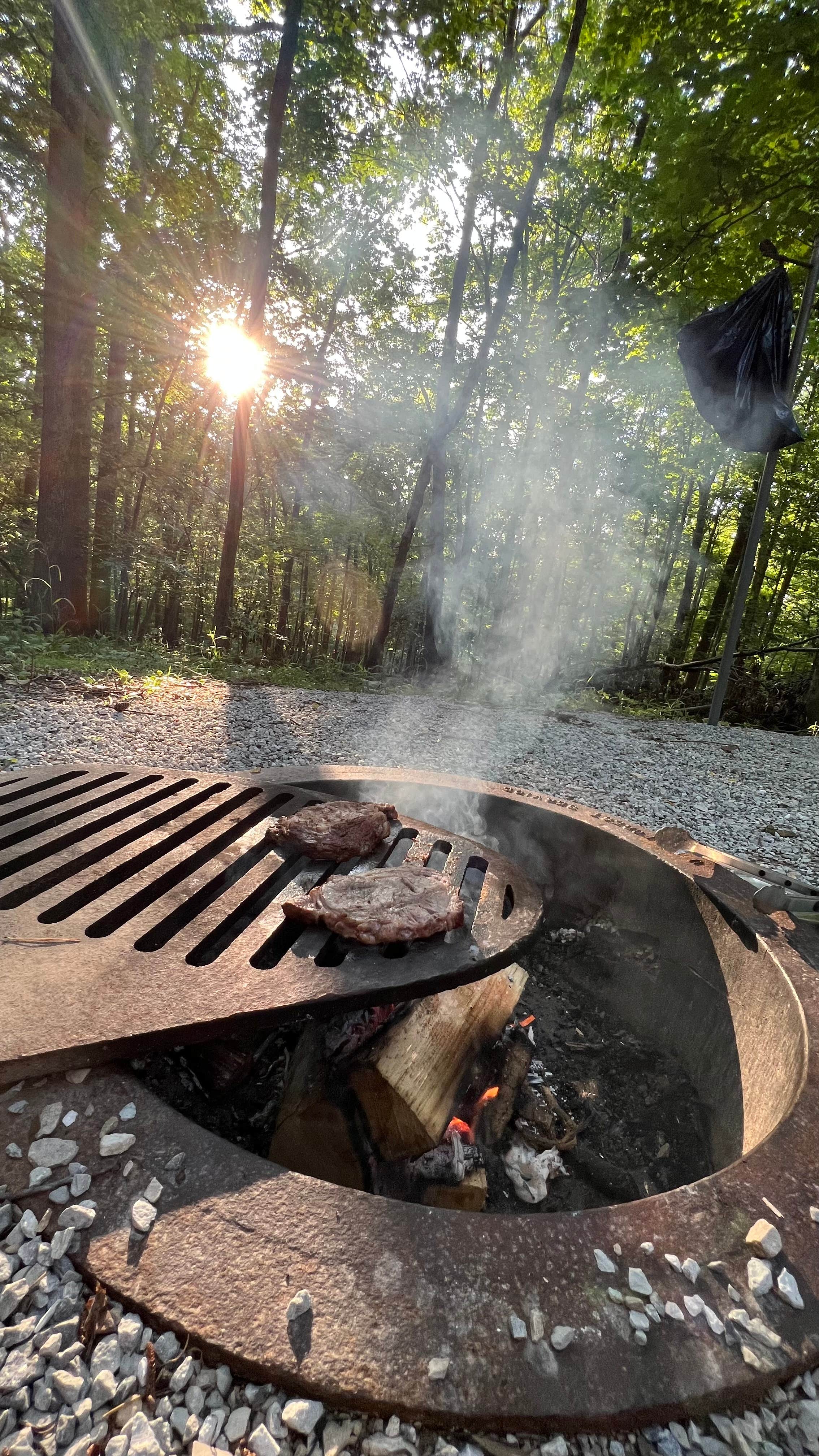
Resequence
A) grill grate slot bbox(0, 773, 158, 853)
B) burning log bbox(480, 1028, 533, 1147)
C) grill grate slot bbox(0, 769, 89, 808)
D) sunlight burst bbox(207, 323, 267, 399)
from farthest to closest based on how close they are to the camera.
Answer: sunlight burst bbox(207, 323, 267, 399), grill grate slot bbox(0, 769, 89, 808), grill grate slot bbox(0, 773, 158, 853), burning log bbox(480, 1028, 533, 1147)

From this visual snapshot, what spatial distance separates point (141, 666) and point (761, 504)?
660 centimetres

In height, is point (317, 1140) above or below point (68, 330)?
below

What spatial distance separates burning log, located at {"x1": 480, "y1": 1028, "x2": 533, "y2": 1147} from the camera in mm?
1471

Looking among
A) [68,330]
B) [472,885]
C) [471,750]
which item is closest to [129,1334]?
[472,885]

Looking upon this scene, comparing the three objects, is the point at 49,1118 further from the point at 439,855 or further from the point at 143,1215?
the point at 439,855

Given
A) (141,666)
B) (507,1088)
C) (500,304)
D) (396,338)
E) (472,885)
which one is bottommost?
(507,1088)

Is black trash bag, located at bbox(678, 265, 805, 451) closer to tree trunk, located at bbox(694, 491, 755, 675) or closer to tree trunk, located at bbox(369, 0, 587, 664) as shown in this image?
tree trunk, located at bbox(369, 0, 587, 664)

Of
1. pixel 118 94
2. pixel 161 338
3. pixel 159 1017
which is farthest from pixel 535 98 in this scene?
pixel 159 1017

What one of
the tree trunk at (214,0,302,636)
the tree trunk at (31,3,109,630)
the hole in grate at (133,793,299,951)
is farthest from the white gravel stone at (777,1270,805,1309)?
the tree trunk at (214,0,302,636)

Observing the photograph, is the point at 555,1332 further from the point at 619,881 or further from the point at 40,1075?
the point at 619,881

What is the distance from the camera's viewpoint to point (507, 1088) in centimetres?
159

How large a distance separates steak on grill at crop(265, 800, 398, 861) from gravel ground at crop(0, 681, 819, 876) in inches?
64.5

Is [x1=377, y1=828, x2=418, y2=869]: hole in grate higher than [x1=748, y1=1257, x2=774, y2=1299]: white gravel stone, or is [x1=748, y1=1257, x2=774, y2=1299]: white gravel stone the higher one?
[x1=377, y1=828, x2=418, y2=869]: hole in grate

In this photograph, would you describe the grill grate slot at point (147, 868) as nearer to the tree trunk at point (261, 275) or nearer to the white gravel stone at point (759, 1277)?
the white gravel stone at point (759, 1277)
